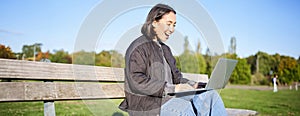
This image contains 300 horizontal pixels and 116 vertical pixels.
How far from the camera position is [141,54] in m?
1.89

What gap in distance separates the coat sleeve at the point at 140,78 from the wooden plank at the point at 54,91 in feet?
1.43

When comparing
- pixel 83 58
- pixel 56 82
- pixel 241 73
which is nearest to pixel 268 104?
pixel 83 58

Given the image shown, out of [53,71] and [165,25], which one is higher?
[165,25]

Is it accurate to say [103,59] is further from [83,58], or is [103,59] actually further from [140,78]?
[140,78]

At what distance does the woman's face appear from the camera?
2.12m

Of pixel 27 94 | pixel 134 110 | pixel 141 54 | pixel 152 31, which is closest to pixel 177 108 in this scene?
pixel 134 110

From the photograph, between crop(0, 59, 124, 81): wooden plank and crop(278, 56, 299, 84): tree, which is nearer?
crop(0, 59, 124, 81): wooden plank

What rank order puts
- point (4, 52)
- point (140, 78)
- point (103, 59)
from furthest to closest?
point (4, 52)
point (103, 59)
point (140, 78)

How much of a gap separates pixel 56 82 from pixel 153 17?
849 mm

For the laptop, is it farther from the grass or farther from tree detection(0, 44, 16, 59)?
tree detection(0, 44, 16, 59)

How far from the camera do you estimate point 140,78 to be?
1803 millimetres

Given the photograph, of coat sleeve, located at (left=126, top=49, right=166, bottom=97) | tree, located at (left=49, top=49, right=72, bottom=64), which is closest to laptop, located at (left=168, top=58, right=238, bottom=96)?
coat sleeve, located at (left=126, top=49, right=166, bottom=97)

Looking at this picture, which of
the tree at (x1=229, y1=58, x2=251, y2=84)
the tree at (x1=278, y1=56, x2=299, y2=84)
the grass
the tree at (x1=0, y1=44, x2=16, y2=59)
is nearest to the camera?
the tree at (x1=0, y1=44, x2=16, y2=59)

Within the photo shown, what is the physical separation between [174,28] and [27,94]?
1.16m
